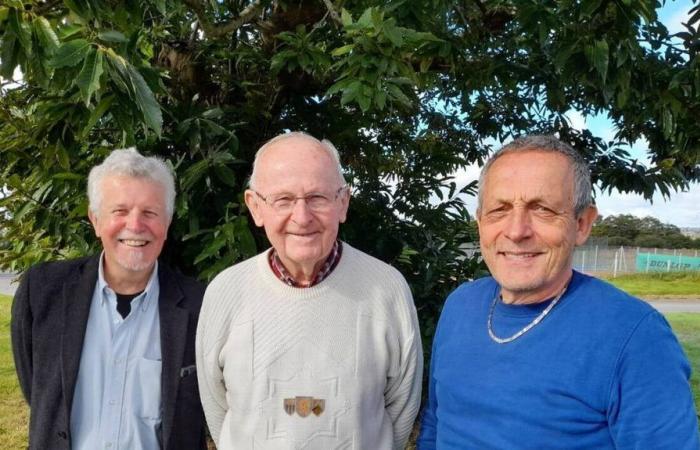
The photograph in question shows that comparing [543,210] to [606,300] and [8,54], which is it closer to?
[606,300]

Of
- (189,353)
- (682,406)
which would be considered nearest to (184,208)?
(189,353)

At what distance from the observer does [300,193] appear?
180cm

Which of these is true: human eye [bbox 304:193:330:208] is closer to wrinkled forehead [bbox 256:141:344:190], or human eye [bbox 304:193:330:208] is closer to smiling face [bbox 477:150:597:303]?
wrinkled forehead [bbox 256:141:344:190]

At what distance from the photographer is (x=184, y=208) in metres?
3.15

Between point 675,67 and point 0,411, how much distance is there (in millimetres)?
6314

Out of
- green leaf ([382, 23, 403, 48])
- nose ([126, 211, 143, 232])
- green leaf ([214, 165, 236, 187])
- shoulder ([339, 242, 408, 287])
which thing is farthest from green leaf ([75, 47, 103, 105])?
green leaf ([214, 165, 236, 187])

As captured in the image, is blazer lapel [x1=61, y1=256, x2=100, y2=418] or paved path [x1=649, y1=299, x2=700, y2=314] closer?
blazer lapel [x1=61, y1=256, x2=100, y2=418]

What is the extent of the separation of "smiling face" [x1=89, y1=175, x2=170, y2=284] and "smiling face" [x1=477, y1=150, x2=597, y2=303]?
42.0 inches

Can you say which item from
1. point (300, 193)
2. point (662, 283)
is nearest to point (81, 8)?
point (300, 193)

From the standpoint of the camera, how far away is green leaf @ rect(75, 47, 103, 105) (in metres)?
1.85

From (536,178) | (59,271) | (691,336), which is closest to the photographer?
(536,178)

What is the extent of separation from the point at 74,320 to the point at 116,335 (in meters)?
0.14

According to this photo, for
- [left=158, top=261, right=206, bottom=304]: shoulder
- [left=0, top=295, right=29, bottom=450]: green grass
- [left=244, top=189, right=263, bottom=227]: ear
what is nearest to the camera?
[left=244, top=189, right=263, bottom=227]: ear

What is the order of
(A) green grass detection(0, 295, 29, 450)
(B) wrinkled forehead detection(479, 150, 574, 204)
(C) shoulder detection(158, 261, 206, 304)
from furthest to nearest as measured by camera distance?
(A) green grass detection(0, 295, 29, 450)
(C) shoulder detection(158, 261, 206, 304)
(B) wrinkled forehead detection(479, 150, 574, 204)
